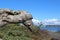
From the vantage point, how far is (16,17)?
25250 mm

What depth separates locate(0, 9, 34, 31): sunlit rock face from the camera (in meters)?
24.9

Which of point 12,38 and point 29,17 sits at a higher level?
point 29,17

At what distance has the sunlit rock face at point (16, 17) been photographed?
24.9 meters

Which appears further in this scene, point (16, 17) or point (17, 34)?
point (16, 17)

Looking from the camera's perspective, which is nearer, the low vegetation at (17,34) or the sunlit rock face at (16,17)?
the low vegetation at (17,34)

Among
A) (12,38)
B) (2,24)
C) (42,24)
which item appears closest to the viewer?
(12,38)

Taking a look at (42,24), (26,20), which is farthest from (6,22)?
(42,24)

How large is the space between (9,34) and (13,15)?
4.14 metres

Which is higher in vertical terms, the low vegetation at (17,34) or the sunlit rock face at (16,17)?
the sunlit rock face at (16,17)

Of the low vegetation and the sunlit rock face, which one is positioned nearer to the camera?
the low vegetation

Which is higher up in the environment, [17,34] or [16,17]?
[16,17]

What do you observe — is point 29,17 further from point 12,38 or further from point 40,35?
point 12,38

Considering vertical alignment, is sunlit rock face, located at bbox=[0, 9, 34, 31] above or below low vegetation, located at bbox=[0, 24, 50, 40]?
above

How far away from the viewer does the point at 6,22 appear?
24.8 meters
